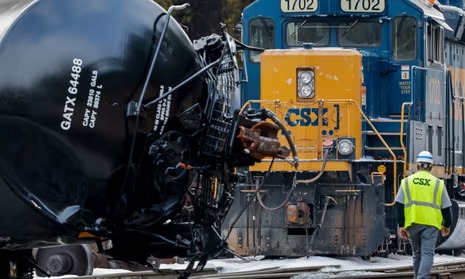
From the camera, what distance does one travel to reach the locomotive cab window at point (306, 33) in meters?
17.7

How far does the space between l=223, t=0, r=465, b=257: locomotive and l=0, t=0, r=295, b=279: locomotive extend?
5503 mm

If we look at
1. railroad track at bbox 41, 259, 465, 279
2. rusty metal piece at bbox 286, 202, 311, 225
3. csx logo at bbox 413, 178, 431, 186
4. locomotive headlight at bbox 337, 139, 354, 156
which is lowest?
railroad track at bbox 41, 259, 465, 279

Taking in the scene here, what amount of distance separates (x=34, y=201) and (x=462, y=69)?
1323cm

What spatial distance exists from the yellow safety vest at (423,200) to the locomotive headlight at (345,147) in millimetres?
3213

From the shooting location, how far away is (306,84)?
16.9m

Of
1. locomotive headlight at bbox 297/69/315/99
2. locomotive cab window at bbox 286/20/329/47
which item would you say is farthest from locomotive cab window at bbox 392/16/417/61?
locomotive headlight at bbox 297/69/315/99

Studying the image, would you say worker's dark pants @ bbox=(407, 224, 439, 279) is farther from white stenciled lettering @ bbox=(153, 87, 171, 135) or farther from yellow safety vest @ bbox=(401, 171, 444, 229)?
white stenciled lettering @ bbox=(153, 87, 171, 135)

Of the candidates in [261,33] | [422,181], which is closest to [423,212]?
[422,181]

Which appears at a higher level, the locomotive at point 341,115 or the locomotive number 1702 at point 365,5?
the locomotive number 1702 at point 365,5

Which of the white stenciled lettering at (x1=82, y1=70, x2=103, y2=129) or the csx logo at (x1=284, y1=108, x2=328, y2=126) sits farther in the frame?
the csx logo at (x1=284, y1=108, x2=328, y2=126)

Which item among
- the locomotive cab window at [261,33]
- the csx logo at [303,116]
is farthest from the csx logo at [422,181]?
the locomotive cab window at [261,33]

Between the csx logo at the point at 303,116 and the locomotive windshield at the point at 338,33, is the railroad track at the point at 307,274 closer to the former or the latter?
the csx logo at the point at 303,116

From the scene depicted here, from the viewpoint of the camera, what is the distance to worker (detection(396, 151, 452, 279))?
13117mm

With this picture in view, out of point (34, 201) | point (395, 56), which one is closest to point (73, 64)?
point (34, 201)
